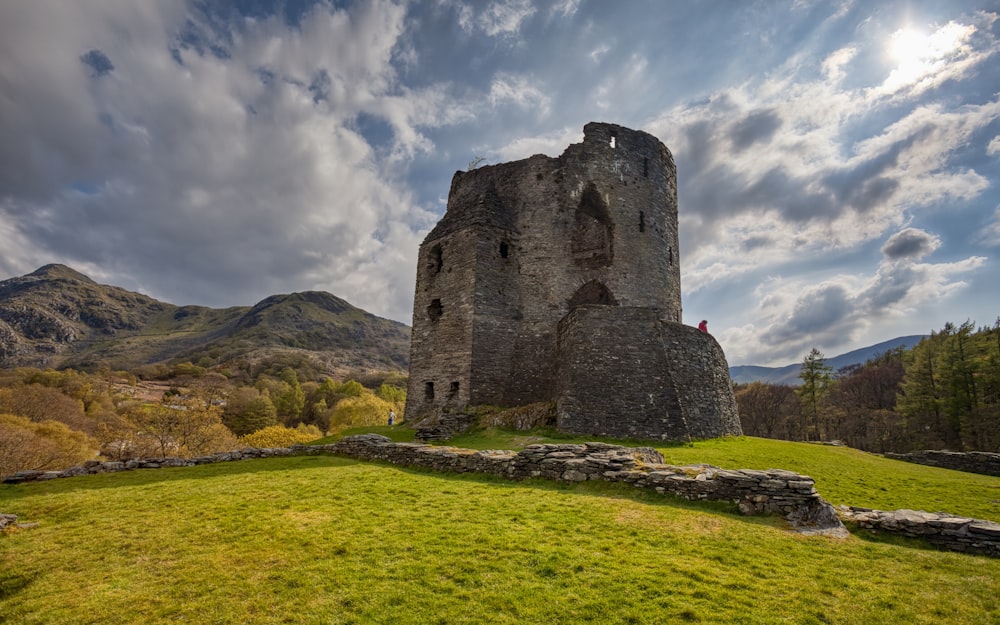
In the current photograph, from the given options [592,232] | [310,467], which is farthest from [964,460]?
[310,467]

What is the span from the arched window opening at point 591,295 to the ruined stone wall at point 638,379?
384 centimetres

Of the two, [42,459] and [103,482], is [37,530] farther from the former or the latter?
[42,459]

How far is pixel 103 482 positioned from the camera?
42.5ft

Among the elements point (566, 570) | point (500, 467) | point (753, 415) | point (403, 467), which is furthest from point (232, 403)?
point (753, 415)

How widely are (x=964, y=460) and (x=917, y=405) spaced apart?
72.3 feet

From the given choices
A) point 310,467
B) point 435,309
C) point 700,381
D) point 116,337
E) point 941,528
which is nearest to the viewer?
point 941,528

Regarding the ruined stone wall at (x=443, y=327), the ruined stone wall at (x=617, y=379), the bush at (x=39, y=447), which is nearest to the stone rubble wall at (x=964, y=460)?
the ruined stone wall at (x=617, y=379)

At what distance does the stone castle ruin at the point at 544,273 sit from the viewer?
23.3 metres

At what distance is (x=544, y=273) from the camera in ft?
84.7

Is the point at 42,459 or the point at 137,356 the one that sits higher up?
the point at 137,356

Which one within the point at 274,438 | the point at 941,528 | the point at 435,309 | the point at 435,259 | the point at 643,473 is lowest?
the point at 274,438

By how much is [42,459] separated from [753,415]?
65567mm

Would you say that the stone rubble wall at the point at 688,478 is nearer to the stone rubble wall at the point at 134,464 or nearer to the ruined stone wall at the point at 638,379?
the stone rubble wall at the point at 134,464

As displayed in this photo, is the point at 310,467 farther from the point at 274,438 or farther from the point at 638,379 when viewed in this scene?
the point at 274,438
